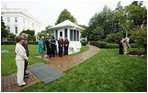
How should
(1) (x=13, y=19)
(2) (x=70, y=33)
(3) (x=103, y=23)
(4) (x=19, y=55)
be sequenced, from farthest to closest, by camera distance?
(1) (x=13, y=19) → (3) (x=103, y=23) → (2) (x=70, y=33) → (4) (x=19, y=55)

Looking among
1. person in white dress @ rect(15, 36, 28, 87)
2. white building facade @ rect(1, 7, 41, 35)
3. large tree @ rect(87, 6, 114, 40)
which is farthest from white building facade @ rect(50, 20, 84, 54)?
white building facade @ rect(1, 7, 41, 35)

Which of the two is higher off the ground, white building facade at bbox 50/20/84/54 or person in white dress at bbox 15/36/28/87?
white building facade at bbox 50/20/84/54

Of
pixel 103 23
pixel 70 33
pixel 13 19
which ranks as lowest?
pixel 70 33

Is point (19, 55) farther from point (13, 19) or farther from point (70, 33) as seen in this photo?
point (13, 19)

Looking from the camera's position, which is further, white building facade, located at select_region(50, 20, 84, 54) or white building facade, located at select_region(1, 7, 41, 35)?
white building facade, located at select_region(1, 7, 41, 35)

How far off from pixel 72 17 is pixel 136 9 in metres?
18.0

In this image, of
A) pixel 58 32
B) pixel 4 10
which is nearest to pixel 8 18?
pixel 4 10

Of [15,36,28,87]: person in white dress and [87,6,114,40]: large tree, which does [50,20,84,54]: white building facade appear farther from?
[87,6,114,40]: large tree

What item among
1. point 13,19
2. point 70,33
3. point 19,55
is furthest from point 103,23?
point 13,19

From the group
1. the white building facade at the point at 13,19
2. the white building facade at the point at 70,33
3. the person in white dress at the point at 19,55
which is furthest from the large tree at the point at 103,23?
the white building facade at the point at 13,19

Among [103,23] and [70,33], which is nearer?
[70,33]

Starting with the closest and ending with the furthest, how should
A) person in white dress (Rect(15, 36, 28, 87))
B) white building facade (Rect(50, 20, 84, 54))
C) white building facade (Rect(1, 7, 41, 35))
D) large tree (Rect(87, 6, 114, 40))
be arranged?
person in white dress (Rect(15, 36, 28, 87)), white building facade (Rect(50, 20, 84, 54)), large tree (Rect(87, 6, 114, 40)), white building facade (Rect(1, 7, 41, 35))

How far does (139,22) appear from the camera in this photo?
1518 cm

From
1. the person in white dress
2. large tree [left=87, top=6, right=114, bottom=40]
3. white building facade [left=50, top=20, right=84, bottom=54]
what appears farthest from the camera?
large tree [left=87, top=6, right=114, bottom=40]
